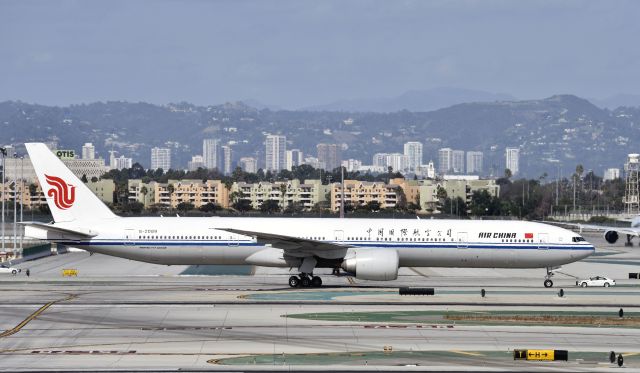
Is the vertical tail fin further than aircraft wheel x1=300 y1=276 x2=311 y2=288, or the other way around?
the vertical tail fin

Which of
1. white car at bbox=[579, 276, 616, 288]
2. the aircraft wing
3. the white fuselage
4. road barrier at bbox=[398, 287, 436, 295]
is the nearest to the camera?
road barrier at bbox=[398, 287, 436, 295]

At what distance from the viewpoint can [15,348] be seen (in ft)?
119

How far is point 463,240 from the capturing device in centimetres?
5703

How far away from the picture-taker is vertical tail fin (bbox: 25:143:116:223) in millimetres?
57812

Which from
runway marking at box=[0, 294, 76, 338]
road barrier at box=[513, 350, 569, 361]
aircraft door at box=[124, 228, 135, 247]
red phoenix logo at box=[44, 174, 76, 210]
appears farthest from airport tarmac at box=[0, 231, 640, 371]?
red phoenix logo at box=[44, 174, 76, 210]

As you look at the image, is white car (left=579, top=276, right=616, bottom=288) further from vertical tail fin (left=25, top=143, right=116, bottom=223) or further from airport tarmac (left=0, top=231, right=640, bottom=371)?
vertical tail fin (left=25, top=143, right=116, bottom=223)

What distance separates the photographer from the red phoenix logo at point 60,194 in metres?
57.8

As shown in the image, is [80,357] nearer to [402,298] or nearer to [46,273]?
[402,298]

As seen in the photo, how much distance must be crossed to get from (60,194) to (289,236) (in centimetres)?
1315

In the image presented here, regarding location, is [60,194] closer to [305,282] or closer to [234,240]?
[234,240]

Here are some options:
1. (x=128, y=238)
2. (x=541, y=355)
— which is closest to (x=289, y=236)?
(x=128, y=238)

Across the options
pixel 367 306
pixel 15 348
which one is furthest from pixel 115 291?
pixel 15 348

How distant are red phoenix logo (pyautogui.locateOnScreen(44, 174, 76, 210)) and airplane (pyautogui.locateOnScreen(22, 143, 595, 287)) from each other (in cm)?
5

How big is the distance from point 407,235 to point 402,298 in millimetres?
6083
